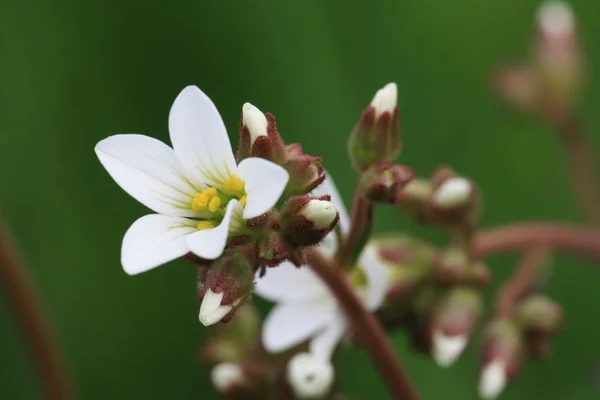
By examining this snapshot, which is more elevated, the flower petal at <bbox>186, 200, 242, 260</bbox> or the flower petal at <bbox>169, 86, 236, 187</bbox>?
the flower petal at <bbox>169, 86, 236, 187</bbox>

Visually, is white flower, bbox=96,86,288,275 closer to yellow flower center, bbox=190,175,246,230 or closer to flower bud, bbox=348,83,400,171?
yellow flower center, bbox=190,175,246,230

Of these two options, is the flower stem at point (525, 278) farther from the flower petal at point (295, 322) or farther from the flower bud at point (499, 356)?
the flower petal at point (295, 322)

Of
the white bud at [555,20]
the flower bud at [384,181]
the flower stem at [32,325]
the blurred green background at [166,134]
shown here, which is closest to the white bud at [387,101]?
the flower bud at [384,181]

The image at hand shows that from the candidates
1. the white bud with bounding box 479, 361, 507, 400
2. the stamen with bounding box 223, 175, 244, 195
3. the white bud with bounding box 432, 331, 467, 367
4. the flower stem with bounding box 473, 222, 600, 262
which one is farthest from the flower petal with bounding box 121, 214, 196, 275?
the flower stem with bounding box 473, 222, 600, 262

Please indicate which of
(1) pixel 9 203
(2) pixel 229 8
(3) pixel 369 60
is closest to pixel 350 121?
(3) pixel 369 60

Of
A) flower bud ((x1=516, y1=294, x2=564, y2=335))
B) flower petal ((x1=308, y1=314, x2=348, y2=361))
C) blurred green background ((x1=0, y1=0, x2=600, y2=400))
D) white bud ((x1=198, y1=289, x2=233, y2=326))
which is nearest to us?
white bud ((x1=198, y1=289, x2=233, y2=326))

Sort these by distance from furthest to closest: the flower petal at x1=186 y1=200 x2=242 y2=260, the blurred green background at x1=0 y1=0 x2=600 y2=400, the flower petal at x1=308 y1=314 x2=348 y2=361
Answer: the blurred green background at x1=0 y1=0 x2=600 y2=400
the flower petal at x1=308 y1=314 x2=348 y2=361
the flower petal at x1=186 y1=200 x2=242 y2=260

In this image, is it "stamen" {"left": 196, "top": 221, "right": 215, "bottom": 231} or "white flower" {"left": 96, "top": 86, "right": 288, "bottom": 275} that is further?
"stamen" {"left": 196, "top": 221, "right": 215, "bottom": 231}
